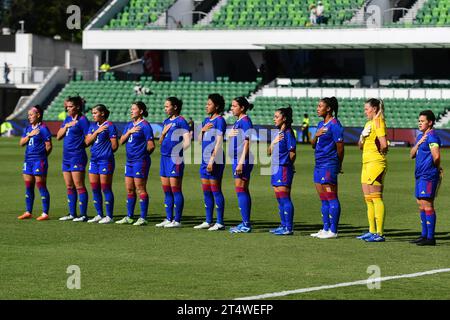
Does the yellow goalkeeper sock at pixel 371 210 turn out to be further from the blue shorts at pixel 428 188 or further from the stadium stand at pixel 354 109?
the stadium stand at pixel 354 109

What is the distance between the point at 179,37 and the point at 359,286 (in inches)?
2004

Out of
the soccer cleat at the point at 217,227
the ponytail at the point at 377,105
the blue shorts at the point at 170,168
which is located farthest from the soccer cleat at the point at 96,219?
the ponytail at the point at 377,105

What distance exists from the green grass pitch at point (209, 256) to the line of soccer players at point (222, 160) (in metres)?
0.42

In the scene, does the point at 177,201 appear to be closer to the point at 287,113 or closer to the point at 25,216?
the point at 287,113

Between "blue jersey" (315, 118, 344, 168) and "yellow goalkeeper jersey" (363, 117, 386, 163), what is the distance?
0.53 metres

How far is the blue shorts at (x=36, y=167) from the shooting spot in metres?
18.7

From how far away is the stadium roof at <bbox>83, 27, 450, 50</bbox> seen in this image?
183 ft

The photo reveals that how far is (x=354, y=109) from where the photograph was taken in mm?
54469

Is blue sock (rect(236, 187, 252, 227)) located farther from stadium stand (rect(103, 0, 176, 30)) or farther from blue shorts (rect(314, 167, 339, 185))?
stadium stand (rect(103, 0, 176, 30))

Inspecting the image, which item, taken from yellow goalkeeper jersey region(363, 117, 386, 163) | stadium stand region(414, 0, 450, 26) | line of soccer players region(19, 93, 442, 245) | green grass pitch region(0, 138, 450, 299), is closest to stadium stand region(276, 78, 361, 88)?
stadium stand region(414, 0, 450, 26)

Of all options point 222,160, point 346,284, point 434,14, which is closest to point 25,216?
point 222,160

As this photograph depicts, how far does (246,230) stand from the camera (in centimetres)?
1709
